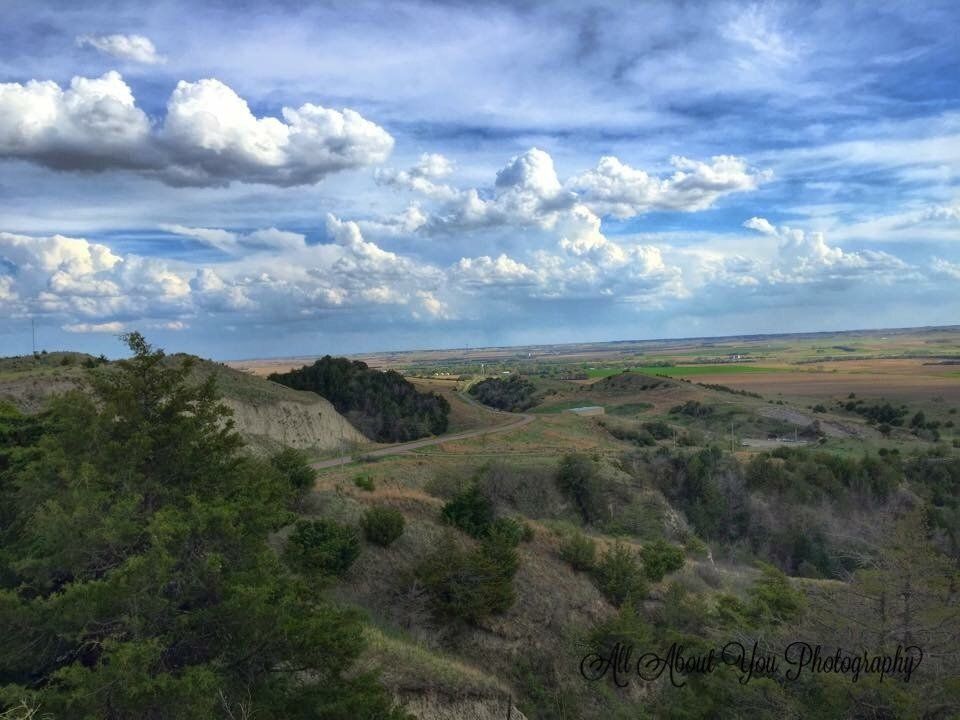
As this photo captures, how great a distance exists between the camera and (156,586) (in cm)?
1061

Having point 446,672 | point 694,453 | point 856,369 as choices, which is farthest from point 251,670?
point 856,369

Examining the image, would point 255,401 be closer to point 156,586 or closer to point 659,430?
point 659,430

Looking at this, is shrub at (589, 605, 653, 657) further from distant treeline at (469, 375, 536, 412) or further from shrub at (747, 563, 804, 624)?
distant treeline at (469, 375, 536, 412)

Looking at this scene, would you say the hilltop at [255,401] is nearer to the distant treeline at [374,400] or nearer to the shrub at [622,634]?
the distant treeline at [374,400]

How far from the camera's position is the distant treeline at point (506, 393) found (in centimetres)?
10000

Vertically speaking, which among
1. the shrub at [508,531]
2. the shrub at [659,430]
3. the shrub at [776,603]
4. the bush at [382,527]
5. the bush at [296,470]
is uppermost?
the bush at [296,470]

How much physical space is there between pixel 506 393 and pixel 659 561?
262ft

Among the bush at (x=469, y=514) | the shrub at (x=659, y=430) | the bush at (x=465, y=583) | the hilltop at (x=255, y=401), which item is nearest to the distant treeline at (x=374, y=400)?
the hilltop at (x=255, y=401)

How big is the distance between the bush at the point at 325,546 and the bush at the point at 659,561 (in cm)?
1123

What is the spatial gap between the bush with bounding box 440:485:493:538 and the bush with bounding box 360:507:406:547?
2966 millimetres

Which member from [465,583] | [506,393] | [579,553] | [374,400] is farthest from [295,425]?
[506,393]

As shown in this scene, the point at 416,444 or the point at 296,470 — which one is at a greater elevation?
the point at 296,470

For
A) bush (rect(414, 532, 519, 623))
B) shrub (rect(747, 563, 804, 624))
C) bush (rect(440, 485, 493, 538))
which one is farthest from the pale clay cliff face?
shrub (rect(747, 563, 804, 624))

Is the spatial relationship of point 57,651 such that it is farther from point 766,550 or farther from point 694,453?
point 694,453
